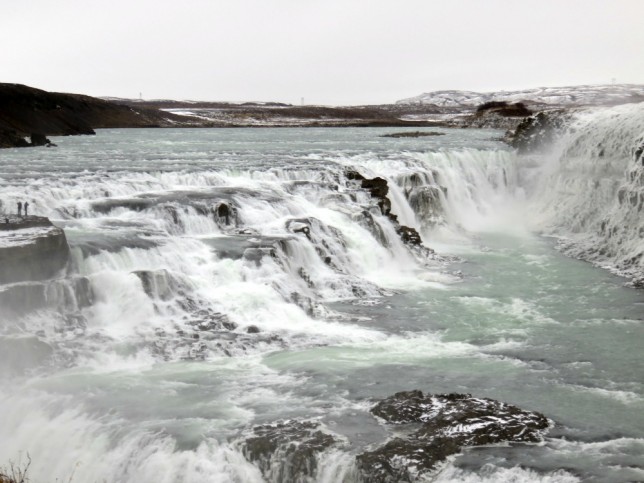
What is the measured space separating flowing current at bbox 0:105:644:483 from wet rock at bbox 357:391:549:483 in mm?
210

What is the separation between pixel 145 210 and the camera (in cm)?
1764

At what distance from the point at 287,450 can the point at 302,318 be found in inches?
225

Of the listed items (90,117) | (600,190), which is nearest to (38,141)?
(600,190)

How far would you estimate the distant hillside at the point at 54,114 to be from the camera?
49875 mm

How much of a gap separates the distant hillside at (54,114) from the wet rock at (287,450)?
31.1 meters

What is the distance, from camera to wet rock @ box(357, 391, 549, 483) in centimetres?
786

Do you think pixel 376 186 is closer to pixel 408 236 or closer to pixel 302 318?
pixel 408 236

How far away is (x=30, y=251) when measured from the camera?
40.3 ft

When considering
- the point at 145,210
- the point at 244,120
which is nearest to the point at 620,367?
the point at 145,210

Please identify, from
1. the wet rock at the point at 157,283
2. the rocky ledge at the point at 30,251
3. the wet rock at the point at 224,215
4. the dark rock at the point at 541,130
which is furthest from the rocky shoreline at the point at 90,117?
the wet rock at the point at 157,283

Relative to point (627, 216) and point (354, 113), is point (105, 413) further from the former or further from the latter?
point (354, 113)

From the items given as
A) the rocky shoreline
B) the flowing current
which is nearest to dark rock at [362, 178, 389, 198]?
the flowing current

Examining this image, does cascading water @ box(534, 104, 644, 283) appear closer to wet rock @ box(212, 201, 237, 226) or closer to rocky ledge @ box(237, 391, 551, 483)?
wet rock @ box(212, 201, 237, 226)

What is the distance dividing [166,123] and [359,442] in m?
69.0
